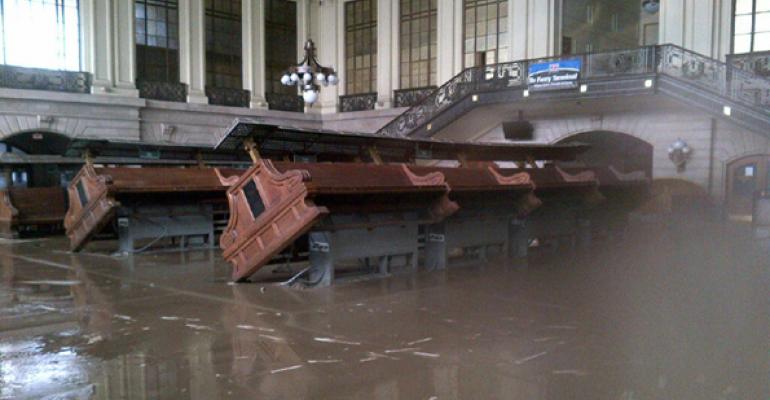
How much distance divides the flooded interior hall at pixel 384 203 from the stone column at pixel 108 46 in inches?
3.6

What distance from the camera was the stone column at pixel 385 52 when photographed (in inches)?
974

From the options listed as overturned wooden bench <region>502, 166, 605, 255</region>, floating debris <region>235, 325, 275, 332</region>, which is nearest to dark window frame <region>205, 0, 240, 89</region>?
overturned wooden bench <region>502, 166, 605, 255</region>

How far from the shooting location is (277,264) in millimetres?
9633

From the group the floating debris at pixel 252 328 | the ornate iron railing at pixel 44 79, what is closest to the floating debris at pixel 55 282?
the floating debris at pixel 252 328

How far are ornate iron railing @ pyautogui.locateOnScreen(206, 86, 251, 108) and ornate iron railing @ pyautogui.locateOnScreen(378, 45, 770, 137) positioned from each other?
7.17 meters

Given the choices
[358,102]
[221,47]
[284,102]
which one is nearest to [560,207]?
[358,102]

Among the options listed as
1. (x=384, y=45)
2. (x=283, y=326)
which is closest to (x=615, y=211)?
(x=283, y=326)

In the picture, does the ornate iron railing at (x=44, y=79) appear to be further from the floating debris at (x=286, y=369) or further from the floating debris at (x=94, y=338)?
the floating debris at (x=286, y=369)

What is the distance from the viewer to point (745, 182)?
17.7 m

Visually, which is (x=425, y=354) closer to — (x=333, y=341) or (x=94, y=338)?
(x=333, y=341)

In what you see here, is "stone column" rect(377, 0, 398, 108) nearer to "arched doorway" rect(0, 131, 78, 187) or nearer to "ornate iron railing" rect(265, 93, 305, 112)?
"ornate iron railing" rect(265, 93, 305, 112)

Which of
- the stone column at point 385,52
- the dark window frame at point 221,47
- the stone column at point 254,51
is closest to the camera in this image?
the dark window frame at point 221,47

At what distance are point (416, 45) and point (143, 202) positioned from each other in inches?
601

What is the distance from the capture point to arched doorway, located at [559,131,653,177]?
70.8 ft
